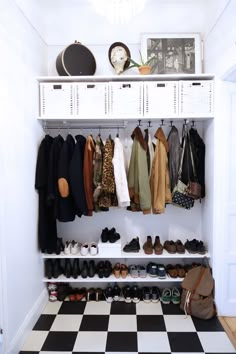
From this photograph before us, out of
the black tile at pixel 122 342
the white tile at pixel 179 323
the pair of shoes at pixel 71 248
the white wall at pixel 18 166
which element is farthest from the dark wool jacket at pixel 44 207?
the white tile at pixel 179 323

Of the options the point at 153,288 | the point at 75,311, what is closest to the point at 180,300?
the point at 153,288

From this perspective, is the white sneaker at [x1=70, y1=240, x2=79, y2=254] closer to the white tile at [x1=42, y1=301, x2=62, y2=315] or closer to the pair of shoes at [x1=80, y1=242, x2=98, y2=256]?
the pair of shoes at [x1=80, y1=242, x2=98, y2=256]

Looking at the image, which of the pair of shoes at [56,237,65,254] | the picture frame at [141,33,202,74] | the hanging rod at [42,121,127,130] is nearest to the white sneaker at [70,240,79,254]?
the pair of shoes at [56,237,65,254]

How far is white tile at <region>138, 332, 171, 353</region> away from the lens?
1.93m

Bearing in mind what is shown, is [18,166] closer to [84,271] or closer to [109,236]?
[109,236]

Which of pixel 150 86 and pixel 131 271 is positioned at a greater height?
pixel 150 86

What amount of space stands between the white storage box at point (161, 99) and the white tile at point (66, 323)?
181 centimetres

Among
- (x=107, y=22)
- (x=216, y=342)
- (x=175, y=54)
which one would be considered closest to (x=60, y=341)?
(x=216, y=342)

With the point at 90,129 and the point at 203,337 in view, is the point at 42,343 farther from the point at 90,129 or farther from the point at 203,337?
the point at 90,129

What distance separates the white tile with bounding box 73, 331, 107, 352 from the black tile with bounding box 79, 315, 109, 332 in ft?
0.21

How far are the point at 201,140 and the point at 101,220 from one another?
125 cm

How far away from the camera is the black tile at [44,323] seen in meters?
2.21

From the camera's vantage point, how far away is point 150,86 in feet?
7.86

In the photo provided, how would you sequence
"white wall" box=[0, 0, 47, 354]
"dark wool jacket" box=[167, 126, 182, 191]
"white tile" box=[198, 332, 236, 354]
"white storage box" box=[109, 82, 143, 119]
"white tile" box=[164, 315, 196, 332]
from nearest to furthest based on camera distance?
"white wall" box=[0, 0, 47, 354] < "white tile" box=[198, 332, 236, 354] < "white tile" box=[164, 315, 196, 332] < "white storage box" box=[109, 82, 143, 119] < "dark wool jacket" box=[167, 126, 182, 191]
